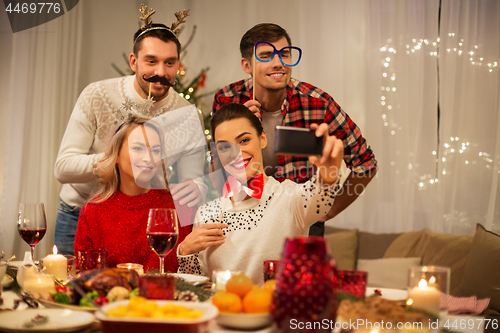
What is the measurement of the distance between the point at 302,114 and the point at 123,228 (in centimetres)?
112

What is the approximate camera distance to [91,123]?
2.39 meters

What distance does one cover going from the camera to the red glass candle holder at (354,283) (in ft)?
2.77

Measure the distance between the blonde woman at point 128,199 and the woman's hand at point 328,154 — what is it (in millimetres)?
923

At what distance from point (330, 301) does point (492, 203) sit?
2.57 metres

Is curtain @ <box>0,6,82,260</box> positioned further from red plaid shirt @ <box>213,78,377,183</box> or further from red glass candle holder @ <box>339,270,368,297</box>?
red glass candle holder @ <box>339,270,368,297</box>

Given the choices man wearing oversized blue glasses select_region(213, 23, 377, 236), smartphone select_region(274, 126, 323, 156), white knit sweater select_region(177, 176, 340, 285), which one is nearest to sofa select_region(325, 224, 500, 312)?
man wearing oversized blue glasses select_region(213, 23, 377, 236)

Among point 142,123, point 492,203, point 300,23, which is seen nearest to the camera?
point 142,123

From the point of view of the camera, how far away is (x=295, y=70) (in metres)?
3.34

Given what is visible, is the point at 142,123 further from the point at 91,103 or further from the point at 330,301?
the point at 330,301

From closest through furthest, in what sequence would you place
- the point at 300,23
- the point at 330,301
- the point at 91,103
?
1. the point at 330,301
2. the point at 91,103
3. the point at 300,23

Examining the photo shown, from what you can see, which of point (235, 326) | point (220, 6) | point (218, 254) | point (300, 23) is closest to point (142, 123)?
point (218, 254)

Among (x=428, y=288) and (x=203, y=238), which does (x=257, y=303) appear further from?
(x=203, y=238)

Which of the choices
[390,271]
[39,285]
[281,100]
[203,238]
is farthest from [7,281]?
[390,271]

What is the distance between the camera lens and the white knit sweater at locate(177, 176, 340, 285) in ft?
5.16
